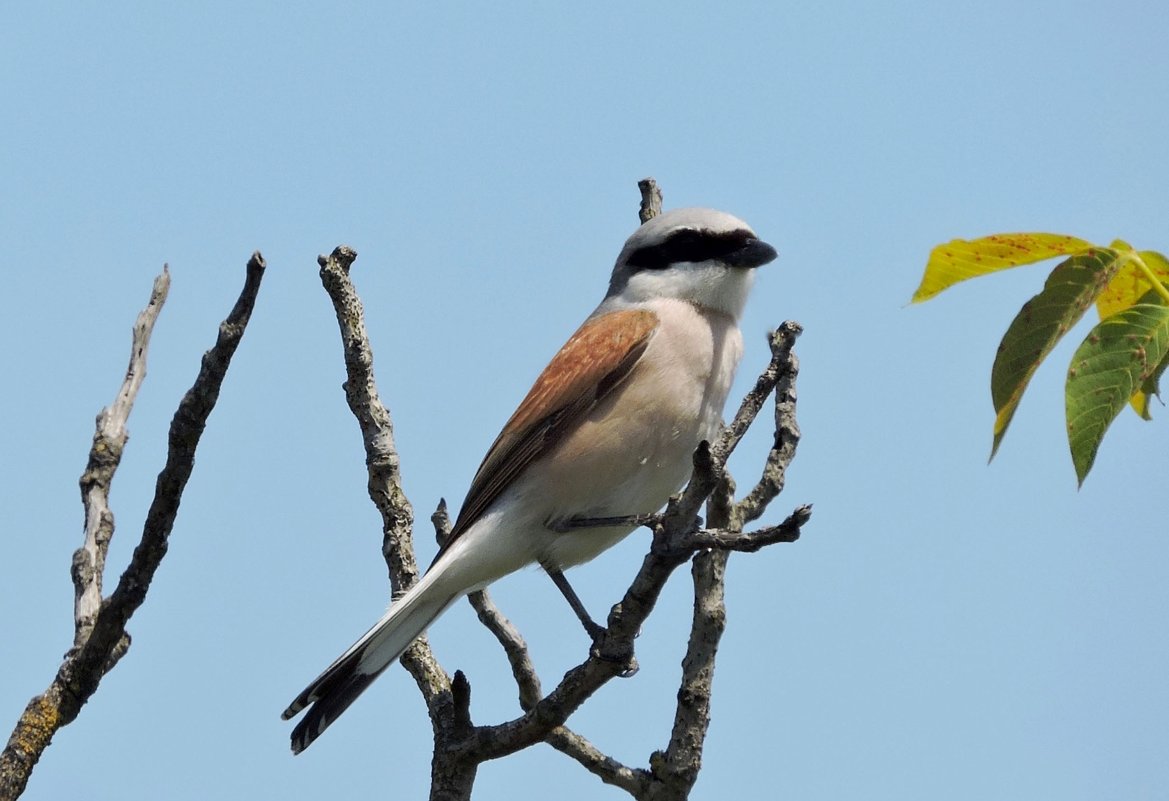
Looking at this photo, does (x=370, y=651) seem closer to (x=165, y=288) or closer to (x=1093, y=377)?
(x=165, y=288)

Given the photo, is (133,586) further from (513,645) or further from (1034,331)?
(1034,331)

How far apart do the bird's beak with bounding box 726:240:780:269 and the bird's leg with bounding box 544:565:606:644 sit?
4.14 feet

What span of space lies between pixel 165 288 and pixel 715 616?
168 cm

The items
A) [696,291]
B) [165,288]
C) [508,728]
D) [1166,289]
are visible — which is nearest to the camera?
[1166,289]

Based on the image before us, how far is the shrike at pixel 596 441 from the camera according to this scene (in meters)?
4.27

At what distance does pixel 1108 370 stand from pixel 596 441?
2388mm

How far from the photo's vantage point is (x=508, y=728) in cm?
335

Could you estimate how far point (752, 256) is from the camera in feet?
15.8

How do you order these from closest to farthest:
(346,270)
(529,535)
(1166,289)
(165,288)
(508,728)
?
(1166,289) → (508,728) → (165,288) → (346,270) → (529,535)

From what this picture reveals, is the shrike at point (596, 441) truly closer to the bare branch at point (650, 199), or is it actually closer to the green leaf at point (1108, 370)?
the bare branch at point (650, 199)

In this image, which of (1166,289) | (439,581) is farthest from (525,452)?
(1166,289)

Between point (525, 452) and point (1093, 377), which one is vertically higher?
point (525, 452)

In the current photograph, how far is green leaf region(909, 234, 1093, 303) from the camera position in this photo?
7.55ft

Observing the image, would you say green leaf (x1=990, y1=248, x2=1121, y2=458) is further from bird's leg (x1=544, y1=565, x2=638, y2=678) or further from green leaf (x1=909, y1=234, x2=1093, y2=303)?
bird's leg (x1=544, y1=565, x2=638, y2=678)
